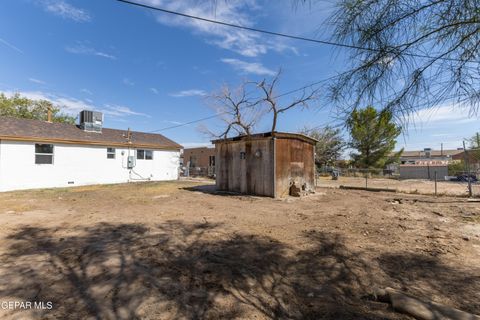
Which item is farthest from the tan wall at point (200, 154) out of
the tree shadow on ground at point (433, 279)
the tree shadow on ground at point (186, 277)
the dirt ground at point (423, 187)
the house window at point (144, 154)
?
the tree shadow on ground at point (433, 279)

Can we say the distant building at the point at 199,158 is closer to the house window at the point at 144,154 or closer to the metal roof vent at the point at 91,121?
the house window at the point at 144,154

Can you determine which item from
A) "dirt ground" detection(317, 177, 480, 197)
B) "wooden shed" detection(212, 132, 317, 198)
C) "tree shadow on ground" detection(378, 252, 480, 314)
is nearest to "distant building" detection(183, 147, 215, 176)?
"dirt ground" detection(317, 177, 480, 197)

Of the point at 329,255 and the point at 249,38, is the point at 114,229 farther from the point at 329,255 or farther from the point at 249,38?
the point at 249,38

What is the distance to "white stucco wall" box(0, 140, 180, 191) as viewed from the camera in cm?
1239

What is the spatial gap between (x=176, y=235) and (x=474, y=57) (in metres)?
4.99

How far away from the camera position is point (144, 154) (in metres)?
18.2

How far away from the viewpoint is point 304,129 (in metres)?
27.0

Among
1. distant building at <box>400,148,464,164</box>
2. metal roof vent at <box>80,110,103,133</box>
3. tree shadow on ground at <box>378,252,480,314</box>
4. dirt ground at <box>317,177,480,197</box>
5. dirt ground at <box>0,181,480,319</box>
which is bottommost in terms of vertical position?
tree shadow on ground at <box>378,252,480,314</box>

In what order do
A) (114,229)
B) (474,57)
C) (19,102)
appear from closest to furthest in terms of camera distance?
(474,57) < (114,229) < (19,102)

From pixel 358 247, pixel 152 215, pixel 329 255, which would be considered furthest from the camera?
pixel 152 215

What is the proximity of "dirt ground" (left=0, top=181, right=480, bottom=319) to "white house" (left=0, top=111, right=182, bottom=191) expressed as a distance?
25.6ft

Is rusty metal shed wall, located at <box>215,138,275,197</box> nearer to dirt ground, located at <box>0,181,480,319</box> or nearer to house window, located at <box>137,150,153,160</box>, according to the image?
dirt ground, located at <box>0,181,480,319</box>

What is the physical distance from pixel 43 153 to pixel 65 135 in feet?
5.47

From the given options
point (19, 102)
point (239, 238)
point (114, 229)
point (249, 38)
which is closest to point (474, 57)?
point (249, 38)
